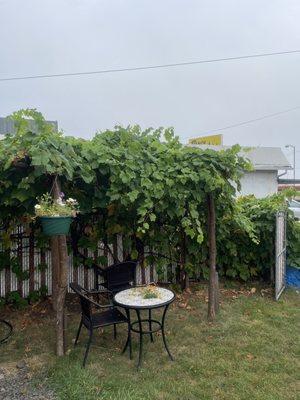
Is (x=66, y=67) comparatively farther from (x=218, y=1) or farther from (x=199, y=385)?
(x=199, y=385)

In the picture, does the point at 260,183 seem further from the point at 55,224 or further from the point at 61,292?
the point at 55,224

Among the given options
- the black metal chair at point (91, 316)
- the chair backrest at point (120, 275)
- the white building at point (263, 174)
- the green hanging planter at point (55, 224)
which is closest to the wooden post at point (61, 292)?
the black metal chair at point (91, 316)

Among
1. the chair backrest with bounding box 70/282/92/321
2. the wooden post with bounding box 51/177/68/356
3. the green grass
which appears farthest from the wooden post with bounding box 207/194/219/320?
the wooden post with bounding box 51/177/68/356

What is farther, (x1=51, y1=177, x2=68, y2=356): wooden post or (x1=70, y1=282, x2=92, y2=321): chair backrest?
(x1=51, y1=177, x2=68, y2=356): wooden post

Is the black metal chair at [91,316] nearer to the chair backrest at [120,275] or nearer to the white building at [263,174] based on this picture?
the chair backrest at [120,275]

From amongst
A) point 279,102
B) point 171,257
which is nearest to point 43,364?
point 171,257

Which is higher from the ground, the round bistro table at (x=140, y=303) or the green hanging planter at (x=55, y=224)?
the green hanging planter at (x=55, y=224)

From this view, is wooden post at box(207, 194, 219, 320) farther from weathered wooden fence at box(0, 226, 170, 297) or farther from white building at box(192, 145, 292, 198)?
white building at box(192, 145, 292, 198)

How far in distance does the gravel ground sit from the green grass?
79mm

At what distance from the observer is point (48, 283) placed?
4879 mm

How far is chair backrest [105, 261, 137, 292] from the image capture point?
14.1ft

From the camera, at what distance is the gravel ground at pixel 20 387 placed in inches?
108

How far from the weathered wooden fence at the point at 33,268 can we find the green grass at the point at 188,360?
1.68 feet

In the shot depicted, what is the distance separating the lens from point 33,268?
4777mm
